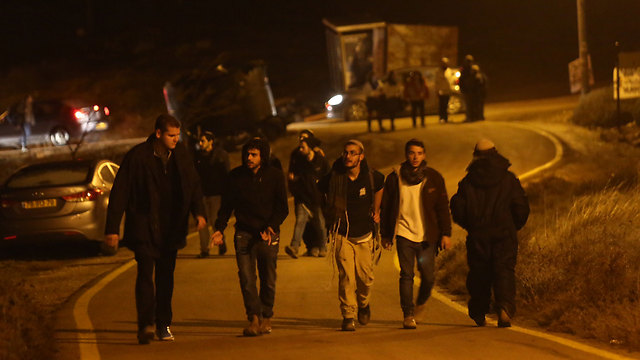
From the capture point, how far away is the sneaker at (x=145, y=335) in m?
8.68

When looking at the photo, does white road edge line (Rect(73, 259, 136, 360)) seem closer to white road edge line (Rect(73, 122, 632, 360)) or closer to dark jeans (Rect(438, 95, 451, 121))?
white road edge line (Rect(73, 122, 632, 360))

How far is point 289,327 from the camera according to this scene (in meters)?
9.59

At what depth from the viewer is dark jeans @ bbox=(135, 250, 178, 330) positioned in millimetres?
8617

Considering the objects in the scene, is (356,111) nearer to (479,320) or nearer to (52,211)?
(52,211)

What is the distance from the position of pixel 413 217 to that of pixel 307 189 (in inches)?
156

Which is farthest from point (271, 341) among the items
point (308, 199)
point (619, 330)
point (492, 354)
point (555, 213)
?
point (555, 213)

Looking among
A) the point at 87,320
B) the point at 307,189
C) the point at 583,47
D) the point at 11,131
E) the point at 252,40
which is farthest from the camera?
the point at 252,40

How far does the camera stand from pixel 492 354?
8.00m

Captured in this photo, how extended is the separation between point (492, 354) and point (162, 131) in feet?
10.4

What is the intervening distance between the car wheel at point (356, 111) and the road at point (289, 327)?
1782 centimetres

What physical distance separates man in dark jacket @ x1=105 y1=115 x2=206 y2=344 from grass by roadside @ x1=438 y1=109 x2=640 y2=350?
11.1 feet

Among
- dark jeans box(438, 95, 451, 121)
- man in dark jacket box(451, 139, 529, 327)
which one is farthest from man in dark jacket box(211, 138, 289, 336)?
dark jeans box(438, 95, 451, 121)

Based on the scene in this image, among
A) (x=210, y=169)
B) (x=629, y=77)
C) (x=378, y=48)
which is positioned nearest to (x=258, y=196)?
(x=210, y=169)

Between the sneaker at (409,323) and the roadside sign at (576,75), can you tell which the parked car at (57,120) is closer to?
the roadside sign at (576,75)
